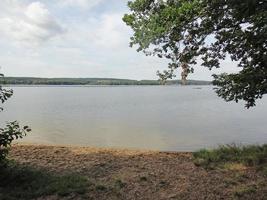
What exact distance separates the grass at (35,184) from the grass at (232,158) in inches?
141

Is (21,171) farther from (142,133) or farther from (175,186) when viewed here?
(142,133)

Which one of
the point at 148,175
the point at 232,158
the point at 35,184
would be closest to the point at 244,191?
the point at 148,175

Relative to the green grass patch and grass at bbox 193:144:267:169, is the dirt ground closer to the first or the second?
the green grass patch

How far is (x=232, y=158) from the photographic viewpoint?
448 inches

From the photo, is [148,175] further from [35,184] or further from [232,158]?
[232,158]

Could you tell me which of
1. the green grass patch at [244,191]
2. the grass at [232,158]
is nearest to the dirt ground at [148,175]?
the green grass patch at [244,191]

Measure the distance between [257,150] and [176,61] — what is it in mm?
4325

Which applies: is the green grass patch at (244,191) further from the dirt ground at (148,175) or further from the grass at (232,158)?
the grass at (232,158)

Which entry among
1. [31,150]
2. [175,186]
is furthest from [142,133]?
[175,186]

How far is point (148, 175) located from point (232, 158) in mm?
2974

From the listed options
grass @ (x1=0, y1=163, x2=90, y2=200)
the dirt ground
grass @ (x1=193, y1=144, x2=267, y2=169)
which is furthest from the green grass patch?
grass @ (x1=0, y1=163, x2=90, y2=200)

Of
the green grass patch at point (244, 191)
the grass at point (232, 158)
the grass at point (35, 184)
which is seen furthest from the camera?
the grass at point (232, 158)

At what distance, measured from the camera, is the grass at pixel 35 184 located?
812 cm

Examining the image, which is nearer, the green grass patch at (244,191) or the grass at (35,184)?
the green grass patch at (244,191)
